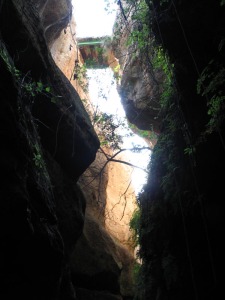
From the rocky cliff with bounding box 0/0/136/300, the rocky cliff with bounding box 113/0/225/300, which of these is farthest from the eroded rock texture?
the rocky cliff with bounding box 113/0/225/300

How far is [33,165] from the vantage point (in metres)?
4.59

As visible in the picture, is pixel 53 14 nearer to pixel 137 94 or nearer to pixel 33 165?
pixel 137 94

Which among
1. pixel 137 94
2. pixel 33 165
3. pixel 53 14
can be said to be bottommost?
pixel 33 165

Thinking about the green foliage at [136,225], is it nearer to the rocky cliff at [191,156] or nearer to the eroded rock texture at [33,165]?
the rocky cliff at [191,156]

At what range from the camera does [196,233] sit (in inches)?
234

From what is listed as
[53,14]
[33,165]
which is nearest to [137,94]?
[53,14]

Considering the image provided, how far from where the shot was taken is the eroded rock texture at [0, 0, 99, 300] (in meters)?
3.95

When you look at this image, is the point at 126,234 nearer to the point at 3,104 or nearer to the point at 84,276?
the point at 84,276

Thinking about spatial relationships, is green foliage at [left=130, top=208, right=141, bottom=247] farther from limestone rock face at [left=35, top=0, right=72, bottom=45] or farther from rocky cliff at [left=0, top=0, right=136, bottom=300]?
limestone rock face at [left=35, top=0, right=72, bottom=45]

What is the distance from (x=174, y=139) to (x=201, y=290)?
3026 mm

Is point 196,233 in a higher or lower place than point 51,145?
lower

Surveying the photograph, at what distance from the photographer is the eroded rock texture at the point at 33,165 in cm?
395

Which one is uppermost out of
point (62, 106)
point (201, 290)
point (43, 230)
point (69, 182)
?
point (62, 106)

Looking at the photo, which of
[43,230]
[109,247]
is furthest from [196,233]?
[109,247]
